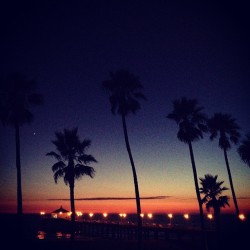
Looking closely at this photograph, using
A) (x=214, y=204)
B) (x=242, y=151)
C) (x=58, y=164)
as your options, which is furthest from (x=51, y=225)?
(x=242, y=151)

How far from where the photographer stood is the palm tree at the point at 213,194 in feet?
133

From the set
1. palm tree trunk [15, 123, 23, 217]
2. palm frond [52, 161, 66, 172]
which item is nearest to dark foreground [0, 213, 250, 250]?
palm tree trunk [15, 123, 23, 217]

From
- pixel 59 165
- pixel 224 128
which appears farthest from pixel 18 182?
pixel 224 128

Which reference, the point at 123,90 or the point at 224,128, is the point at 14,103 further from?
Result: the point at 224,128

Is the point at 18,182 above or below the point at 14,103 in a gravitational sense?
below

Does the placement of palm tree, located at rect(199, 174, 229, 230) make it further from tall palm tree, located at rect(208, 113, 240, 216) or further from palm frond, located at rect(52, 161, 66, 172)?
palm frond, located at rect(52, 161, 66, 172)

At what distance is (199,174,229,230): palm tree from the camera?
133 ft

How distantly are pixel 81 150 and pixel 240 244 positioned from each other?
23184mm

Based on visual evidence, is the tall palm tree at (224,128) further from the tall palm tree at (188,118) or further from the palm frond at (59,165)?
the palm frond at (59,165)

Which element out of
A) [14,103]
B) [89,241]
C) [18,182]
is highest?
[14,103]

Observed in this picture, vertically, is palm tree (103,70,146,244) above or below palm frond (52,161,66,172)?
above

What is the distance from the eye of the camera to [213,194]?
41469 millimetres

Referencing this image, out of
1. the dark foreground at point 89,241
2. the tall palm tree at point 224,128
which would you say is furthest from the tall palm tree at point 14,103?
the tall palm tree at point 224,128

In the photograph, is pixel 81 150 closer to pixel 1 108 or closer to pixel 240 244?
pixel 1 108
